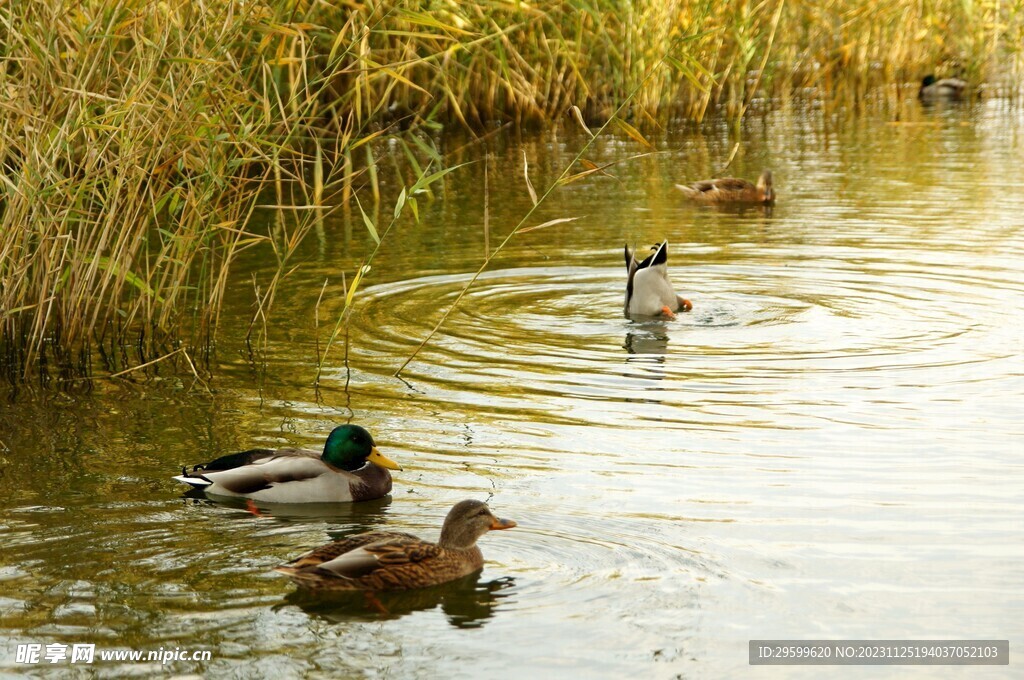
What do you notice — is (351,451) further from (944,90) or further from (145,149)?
(944,90)

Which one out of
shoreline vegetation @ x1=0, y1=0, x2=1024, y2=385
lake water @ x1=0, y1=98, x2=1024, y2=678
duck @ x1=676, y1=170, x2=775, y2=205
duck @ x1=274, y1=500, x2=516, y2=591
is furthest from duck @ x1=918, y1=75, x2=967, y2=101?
duck @ x1=274, y1=500, x2=516, y2=591

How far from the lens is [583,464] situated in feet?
22.5

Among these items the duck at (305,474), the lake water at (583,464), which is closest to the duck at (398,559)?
the lake water at (583,464)

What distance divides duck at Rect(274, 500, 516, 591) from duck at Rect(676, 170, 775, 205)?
10.6 metres

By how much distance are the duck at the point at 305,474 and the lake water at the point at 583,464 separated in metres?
0.11

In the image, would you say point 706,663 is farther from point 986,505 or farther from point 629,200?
point 629,200

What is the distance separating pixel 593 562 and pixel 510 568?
12.7 inches

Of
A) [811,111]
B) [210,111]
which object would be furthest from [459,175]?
[210,111]

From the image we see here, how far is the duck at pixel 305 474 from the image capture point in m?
6.33

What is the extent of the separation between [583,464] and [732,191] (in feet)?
30.9

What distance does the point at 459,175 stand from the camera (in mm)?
18984

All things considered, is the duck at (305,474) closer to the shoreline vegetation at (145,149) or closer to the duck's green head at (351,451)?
the duck's green head at (351,451)

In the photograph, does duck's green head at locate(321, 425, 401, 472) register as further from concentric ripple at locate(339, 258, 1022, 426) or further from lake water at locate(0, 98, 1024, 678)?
concentric ripple at locate(339, 258, 1022, 426)

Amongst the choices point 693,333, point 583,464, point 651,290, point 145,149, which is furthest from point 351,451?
point 651,290
